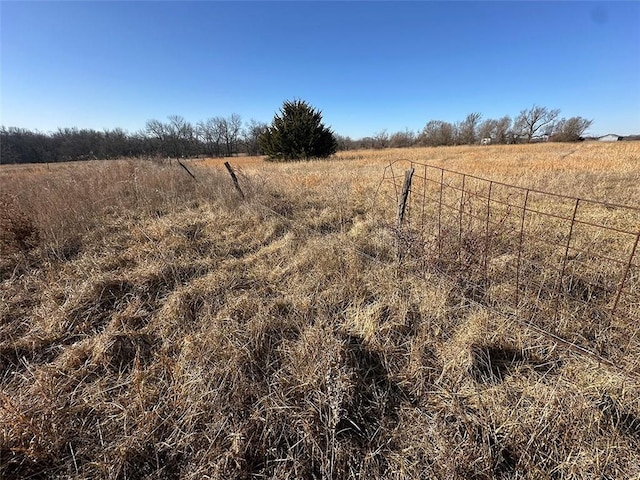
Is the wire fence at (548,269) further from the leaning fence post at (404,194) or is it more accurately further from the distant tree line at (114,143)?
the distant tree line at (114,143)

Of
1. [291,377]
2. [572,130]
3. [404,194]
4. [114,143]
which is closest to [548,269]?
[404,194]

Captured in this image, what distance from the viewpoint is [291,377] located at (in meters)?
1.85

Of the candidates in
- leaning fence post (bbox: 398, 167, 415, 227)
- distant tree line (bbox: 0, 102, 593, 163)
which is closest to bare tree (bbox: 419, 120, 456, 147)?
distant tree line (bbox: 0, 102, 593, 163)

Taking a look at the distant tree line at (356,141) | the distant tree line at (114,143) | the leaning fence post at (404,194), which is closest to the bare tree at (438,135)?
the distant tree line at (356,141)

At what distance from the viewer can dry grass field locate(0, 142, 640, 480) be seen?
1.44 metres

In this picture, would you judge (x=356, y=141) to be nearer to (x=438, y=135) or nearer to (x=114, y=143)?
(x=438, y=135)

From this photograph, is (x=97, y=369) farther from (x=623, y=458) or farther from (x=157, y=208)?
(x=157, y=208)

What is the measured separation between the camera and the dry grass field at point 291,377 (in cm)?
144

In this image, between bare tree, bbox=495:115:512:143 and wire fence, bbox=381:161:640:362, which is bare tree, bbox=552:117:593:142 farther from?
wire fence, bbox=381:161:640:362

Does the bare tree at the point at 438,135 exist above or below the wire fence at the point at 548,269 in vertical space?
above

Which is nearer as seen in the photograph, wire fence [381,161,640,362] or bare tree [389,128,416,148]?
wire fence [381,161,640,362]

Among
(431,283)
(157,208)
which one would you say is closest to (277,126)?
(157,208)

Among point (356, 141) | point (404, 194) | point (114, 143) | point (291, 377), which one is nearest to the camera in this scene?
point (291, 377)

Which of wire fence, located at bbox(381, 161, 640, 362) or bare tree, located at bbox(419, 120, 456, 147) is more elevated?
bare tree, located at bbox(419, 120, 456, 147)
